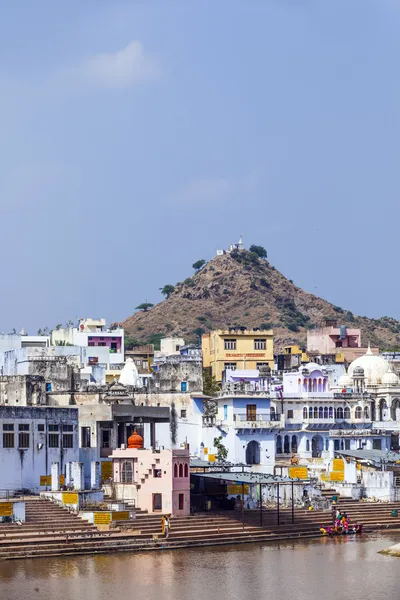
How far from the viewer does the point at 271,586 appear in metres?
47.8

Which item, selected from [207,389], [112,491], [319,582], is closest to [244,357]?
[207,389]

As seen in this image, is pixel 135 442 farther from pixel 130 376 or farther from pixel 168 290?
pixel 168 290

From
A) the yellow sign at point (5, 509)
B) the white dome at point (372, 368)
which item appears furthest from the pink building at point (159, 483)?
the white dome at point (372, 368)

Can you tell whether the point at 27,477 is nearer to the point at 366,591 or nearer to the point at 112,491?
the point at 112,491

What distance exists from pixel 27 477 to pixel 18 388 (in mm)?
14819

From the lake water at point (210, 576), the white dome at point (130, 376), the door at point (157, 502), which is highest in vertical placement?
the white dome at point (130, 376)

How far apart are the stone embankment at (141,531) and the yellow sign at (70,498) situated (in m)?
0.44

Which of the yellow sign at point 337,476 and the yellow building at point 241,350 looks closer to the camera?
the yellow sign at point 337,476

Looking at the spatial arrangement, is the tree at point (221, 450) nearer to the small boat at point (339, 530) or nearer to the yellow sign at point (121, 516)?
the small boat at point (339, 530)

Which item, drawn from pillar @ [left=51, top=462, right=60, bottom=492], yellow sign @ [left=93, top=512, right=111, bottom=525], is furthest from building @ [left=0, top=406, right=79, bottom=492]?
yellow sign @ [left=93, top=512, right=111, bottom=525]

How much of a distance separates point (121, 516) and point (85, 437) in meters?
10.2

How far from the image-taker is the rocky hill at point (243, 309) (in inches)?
5605

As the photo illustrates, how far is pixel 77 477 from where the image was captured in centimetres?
5753

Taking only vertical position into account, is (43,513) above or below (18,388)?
below
